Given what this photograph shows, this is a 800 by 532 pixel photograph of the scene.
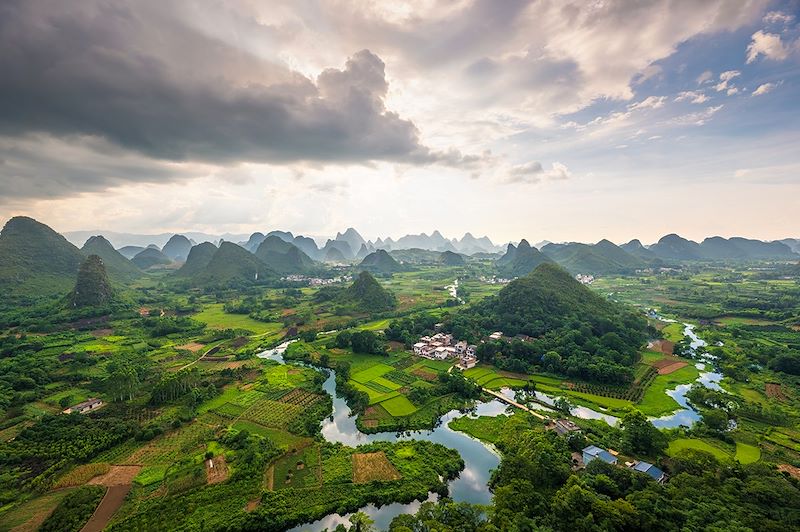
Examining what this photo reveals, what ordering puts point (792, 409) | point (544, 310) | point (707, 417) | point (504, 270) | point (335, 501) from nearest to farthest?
point (335, 501) < point (707, 417) < point (792, 409) < point (544, 310) < point (504, 270)

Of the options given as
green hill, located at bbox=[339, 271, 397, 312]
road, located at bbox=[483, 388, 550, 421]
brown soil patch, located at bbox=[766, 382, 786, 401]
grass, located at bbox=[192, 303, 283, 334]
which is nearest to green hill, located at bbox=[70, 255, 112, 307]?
grass, located at bbox=[192, 303, 283, 334]

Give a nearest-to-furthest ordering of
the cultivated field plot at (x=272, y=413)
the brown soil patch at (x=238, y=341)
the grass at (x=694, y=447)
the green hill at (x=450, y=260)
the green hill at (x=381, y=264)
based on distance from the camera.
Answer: the grass at (x=694, y=447), the cultivated field plot at (x=272, y=413), the brown soil patch at (x=238, y=341), the green hill at (x=381, y=264), the green hill at (x=450, y=260)

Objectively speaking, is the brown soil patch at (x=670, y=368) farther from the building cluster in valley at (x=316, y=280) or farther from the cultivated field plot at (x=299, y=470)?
the building cluster in valley at (x=316, y=280)

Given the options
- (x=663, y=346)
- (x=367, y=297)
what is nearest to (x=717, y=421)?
(x=663, y=346)

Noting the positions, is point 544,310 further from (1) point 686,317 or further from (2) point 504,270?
(2) point 504,270

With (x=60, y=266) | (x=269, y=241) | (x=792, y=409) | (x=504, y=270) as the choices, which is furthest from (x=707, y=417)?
(x=269, y=241)

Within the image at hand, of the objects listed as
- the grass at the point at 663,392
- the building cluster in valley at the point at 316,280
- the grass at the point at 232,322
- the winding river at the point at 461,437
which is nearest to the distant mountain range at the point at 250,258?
the building cluster in valley at the point at 316,280

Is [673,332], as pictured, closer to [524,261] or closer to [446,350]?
[446,350]
